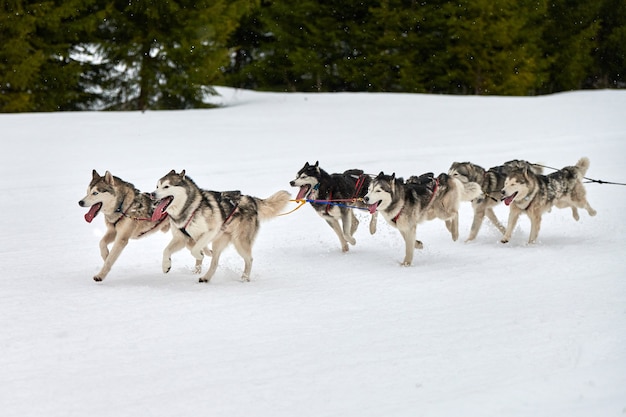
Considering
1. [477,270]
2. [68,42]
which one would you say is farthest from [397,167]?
[68,42]

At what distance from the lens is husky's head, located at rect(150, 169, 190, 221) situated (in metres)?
6.48

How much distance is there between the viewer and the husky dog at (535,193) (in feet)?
26.9

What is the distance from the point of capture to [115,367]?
4.56 m

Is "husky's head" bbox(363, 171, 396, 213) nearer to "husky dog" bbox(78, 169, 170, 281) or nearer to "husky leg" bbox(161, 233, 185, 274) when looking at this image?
"husky leg" bbox(161, 233, 185, 274)

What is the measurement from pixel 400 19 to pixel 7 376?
26.1 metres

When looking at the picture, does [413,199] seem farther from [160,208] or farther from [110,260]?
[110,260]

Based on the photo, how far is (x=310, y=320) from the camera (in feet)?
18.3

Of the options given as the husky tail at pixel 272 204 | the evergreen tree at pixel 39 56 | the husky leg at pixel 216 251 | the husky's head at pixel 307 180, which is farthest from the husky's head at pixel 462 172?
the evergreen tree at pixel 39 56

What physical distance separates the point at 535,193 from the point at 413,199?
1.63 meters

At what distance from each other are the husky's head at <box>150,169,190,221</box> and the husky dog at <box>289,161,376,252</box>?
6.07ft

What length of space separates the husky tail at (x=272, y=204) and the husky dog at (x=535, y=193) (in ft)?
8.71

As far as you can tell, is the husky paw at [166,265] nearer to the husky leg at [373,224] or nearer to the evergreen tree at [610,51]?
the husky leg at [373,224]

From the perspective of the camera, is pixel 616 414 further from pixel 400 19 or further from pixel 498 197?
pixel 400 19

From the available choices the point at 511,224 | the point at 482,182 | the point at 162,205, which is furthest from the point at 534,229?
the point at 162,205
